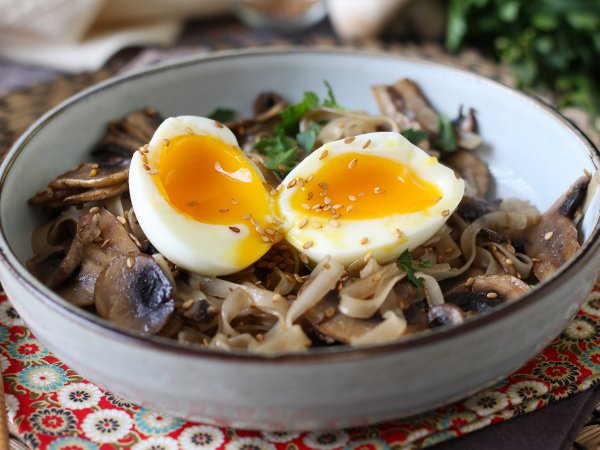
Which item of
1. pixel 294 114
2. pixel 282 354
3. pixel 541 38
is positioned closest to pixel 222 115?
pixel 294 114

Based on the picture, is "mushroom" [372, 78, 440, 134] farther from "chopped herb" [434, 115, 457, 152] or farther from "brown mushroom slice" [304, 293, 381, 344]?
"brown mushroom slice" [304, 293, 381, 344]

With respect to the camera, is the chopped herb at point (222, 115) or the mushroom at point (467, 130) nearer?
the mushroom at point (467, 130)

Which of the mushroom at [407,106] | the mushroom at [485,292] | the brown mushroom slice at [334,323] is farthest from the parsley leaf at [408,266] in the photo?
the mushroom at [407,106]

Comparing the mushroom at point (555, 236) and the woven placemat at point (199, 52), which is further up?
the mushroom at point (555, 236)

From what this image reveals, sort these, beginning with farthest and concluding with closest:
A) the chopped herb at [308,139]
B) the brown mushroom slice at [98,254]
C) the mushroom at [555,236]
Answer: the chopped herb at [308,139] → the mushroom at [555,236] → the brown mushroom slice at [98,254]

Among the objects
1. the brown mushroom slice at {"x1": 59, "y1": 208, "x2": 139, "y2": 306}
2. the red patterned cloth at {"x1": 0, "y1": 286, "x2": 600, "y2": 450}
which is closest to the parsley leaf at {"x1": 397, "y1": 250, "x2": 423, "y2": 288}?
the red patterned cloth at {"x1": 0, "y1": 286, "x2": 600, "y2": 450}

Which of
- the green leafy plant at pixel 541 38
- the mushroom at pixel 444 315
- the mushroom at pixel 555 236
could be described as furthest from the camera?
the green leafy plant at pixel 541 38

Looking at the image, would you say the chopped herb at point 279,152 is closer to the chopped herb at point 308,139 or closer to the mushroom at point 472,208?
the chopped herb at point 308,139
